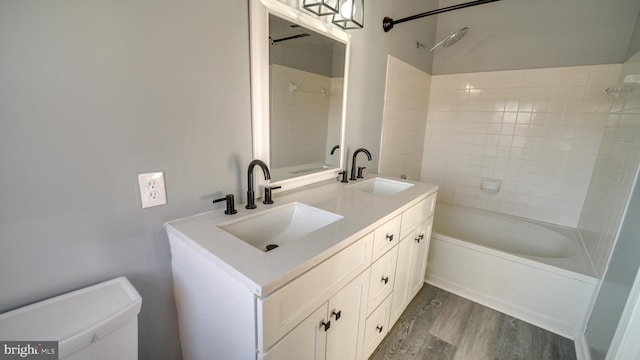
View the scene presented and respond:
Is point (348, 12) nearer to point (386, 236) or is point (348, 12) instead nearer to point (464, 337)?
point (386, 236)

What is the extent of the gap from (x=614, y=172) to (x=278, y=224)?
2322mm

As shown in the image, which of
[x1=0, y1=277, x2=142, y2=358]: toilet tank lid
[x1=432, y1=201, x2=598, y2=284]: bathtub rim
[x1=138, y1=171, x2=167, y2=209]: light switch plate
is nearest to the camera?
[x1=0, y1=277, x2=142, y2=358]: toilet tank lid

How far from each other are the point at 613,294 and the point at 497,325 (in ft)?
2.19

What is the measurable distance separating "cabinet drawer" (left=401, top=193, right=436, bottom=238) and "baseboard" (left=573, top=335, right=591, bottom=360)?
1.16 metres

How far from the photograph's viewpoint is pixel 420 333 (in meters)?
1.67

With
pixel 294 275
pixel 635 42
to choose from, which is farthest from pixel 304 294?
Answer: pixel 635 42

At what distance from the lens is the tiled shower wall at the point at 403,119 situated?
7.08 feet

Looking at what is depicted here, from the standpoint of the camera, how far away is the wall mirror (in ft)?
3.84

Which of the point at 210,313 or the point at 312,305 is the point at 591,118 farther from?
the point at 210,313

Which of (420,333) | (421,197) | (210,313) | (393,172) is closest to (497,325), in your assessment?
(420,333)

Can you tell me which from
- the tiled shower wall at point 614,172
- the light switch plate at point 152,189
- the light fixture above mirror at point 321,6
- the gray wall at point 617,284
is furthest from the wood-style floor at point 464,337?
the light fixture above mirror at point 321,6

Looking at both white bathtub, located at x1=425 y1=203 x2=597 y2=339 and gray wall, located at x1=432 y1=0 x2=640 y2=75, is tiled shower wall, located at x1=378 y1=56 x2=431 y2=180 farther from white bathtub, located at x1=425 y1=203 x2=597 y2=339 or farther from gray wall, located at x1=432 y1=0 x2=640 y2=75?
white bathtub, located at x1=425 y1=203 x2=597 y2=339

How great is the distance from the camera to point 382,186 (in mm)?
1929

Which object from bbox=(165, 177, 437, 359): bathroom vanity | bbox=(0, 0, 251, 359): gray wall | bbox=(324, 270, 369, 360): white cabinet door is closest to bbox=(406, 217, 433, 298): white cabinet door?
bbox=(165, 177, 437, 359): bathroom vanity
